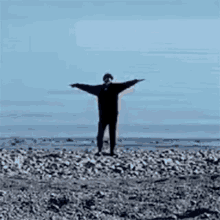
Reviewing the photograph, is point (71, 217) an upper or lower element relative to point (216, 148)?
lower

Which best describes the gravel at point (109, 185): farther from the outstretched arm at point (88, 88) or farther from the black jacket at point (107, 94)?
the outstretched arm at point (88, 88)

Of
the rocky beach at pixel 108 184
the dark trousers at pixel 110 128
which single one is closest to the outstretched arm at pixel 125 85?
the dark trousers at pixel 110 128

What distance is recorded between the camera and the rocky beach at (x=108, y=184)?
26.3 feet

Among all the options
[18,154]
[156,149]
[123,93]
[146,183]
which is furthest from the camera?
[156,149]

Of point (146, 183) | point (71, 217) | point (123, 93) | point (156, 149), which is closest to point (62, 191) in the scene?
point (71, 217)

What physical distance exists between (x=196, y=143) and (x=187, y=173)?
14.4 feet

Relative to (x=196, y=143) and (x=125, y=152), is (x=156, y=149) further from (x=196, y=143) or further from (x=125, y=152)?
(x=196, y=143)

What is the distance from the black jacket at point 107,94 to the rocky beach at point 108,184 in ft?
4.21

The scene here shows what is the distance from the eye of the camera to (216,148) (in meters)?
14.0

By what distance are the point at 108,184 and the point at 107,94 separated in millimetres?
2502

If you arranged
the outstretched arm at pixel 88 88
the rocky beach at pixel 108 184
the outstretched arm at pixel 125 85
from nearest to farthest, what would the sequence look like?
1. the rocky beach at pixel 108 184
2. the outstretched arm at pixel 125 85
3. the outstretched arm at pixel 88 88

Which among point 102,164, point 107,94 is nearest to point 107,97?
point 107,94

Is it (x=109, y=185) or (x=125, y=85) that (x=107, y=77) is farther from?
(x=109, y=185)

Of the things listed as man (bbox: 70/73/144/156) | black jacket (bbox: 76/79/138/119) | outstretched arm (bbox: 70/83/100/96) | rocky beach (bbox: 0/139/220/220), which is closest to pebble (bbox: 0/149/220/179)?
rocky beach (bbox: 0/139/220/220)
